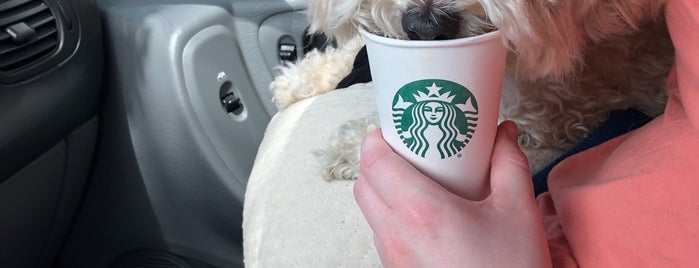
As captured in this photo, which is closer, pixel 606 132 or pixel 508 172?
pixel 508 172

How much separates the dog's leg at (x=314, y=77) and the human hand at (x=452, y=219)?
2.64 feet

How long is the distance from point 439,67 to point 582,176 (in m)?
0.25

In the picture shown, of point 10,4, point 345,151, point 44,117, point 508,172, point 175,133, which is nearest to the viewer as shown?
point 508,172

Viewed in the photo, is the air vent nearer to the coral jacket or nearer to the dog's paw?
the dog's paw

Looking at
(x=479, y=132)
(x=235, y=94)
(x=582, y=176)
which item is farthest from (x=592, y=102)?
(x=235, y=94)

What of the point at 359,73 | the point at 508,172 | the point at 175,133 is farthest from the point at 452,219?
the point at 175,133

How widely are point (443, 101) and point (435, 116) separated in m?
0.02

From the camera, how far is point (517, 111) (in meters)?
1.12

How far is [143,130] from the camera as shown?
5.55ft

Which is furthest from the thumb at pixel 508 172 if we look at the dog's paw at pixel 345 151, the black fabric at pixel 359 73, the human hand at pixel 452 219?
the black fabric at pixel 359 73

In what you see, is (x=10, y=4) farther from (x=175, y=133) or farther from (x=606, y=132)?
(x=606, y=132)

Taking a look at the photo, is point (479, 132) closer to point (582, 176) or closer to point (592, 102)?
point (582, 176)

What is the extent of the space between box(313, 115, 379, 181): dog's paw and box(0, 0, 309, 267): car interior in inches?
21.5

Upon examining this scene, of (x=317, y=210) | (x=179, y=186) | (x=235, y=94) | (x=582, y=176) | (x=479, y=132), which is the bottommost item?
(x=179, y=186)
